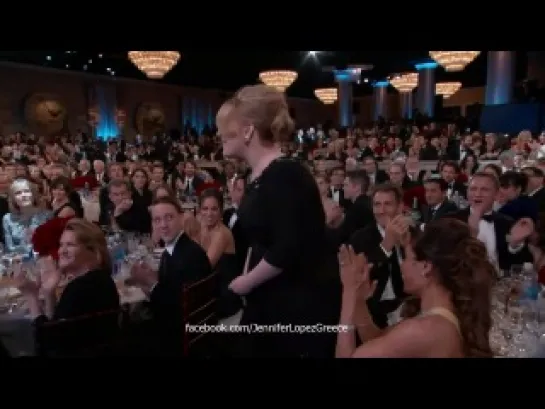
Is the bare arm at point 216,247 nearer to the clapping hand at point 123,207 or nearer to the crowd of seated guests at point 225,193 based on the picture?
the crowd of seated guests at point 225,193

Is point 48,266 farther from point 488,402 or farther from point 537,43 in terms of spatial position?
point 537,43

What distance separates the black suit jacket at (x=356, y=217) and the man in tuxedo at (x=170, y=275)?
2.36 ft

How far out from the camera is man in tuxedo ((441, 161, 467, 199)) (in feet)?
11.7

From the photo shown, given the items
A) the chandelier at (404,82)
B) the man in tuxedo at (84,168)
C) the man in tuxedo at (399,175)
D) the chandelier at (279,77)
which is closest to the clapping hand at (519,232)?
the man in tuxedo at (399,175)

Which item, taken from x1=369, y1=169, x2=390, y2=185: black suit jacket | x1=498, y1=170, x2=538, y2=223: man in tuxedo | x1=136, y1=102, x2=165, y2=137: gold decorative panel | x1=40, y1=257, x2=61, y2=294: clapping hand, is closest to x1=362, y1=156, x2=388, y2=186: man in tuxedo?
x1=369, y1=169, x2=390, y2=185: black suit jacket

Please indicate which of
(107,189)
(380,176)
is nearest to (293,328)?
(380,176)

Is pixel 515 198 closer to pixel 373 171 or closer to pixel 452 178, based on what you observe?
pixel 452 178

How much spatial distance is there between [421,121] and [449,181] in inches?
33.9

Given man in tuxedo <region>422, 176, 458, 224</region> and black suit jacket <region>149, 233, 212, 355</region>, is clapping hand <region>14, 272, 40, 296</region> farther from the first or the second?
man in tuxedo <region>422, 176, 458, 224</region>

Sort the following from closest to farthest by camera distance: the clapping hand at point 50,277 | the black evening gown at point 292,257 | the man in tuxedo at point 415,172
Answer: the black evening gown at point 292,257, the clapping hand at point 50,277, the man in tuxedo at point 415,172

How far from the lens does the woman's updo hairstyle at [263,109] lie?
6.53ft

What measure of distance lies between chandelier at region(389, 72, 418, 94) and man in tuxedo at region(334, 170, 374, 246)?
2.07 ft

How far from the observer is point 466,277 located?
5.74ft

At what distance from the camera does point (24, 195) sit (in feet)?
13.1
